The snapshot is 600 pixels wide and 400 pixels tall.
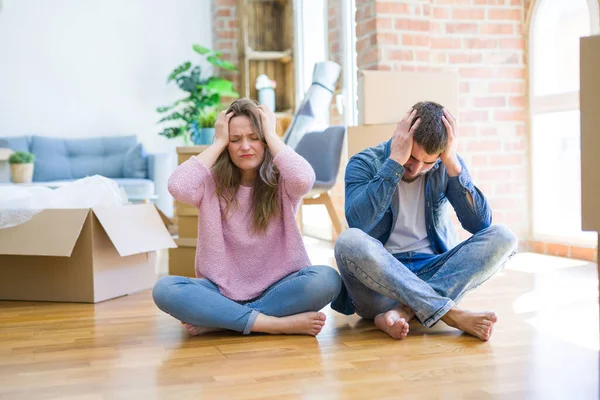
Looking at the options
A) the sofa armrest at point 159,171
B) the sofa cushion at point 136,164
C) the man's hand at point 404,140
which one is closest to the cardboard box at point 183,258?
the man's hand at point 404,140

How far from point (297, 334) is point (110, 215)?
1.01 m

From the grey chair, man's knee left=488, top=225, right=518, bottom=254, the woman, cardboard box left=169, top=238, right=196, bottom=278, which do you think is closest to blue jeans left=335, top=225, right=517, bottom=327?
man's knee left=488, top=225, right=518, bottom=254

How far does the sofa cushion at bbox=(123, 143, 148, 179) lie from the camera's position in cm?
559

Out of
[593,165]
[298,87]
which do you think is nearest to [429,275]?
[593,165]

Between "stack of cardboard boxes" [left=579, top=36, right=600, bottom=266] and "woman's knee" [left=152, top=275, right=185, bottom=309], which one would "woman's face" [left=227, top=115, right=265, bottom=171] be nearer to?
"woman's knee" [left=152, top=275, right=185, bottom=309]

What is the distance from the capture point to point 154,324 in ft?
7.38

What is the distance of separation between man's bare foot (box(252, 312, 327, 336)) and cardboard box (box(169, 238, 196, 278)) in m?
1.39

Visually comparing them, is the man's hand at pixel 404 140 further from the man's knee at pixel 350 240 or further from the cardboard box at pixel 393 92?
the cardboard box at pixel 393 92

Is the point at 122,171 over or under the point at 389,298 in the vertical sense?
over

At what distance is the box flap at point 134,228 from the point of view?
264cm

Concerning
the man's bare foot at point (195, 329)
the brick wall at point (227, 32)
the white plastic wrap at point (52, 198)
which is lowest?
the man's bare foot at point (195, 329)

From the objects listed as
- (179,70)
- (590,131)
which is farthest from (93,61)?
(590,131)

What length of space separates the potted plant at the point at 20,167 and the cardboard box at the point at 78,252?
1.98 metres

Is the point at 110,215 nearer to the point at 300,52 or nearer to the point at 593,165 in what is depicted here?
the point at 593,165
